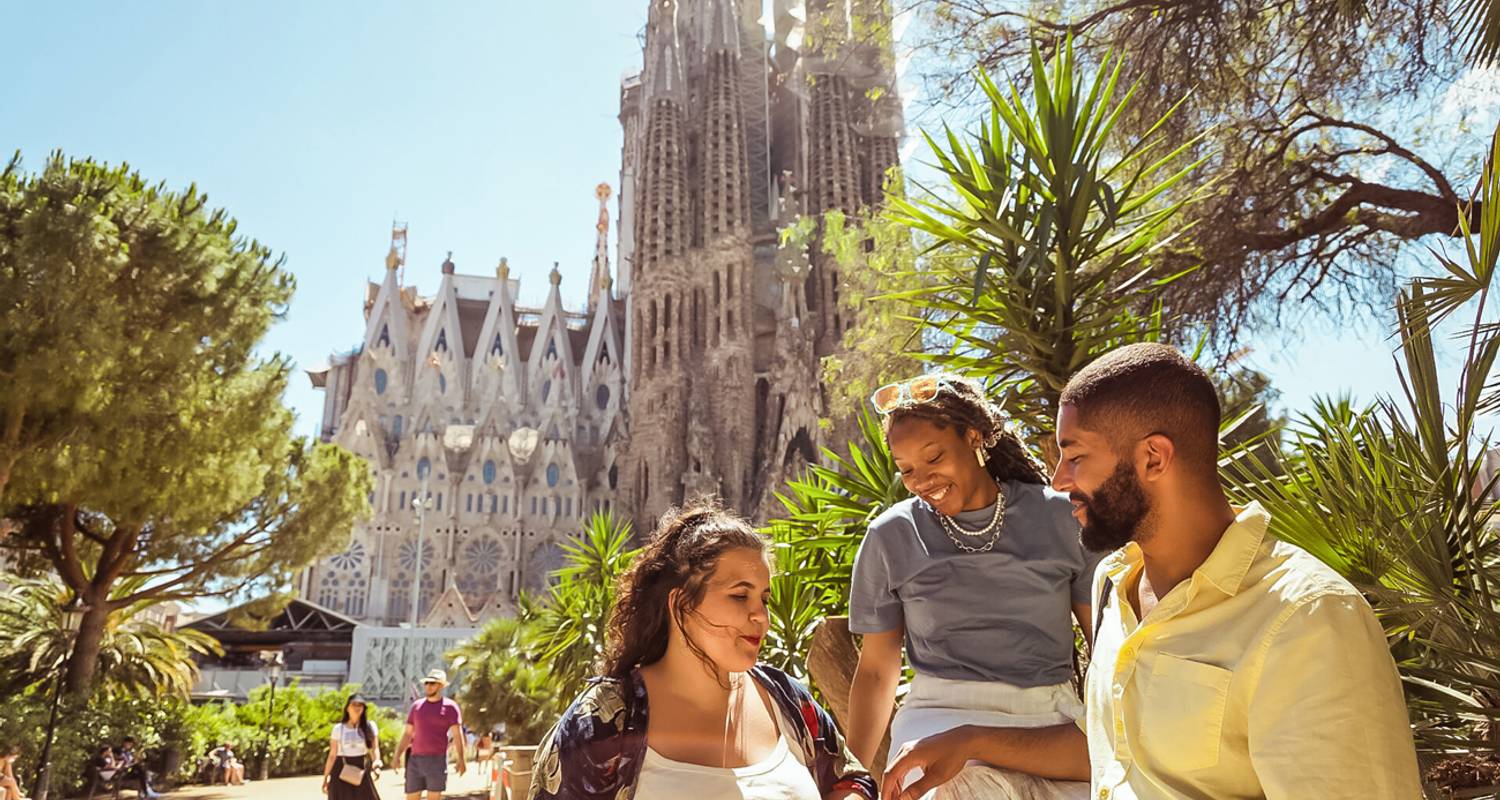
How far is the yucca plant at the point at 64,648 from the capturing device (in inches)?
487

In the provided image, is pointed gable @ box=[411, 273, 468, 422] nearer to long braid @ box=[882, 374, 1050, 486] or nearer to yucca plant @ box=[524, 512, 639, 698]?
yucca plant @ box=[524, 512, 639, 698]

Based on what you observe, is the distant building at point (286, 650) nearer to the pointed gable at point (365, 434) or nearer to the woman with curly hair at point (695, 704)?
the pointed gable at point (365, 434)

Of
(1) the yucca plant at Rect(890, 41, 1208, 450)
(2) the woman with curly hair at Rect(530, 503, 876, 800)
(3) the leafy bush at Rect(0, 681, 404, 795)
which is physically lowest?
(3) the leafy bush at Rect(0, 681, 404, 795)

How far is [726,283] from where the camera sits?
32.2 m

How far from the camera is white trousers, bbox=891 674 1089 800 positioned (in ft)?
5.27

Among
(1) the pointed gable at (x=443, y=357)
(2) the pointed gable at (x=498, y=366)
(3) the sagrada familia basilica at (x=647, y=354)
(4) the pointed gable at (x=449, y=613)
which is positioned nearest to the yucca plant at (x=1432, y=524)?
(3) the sagrada familia basilica at (x=647, y=354)

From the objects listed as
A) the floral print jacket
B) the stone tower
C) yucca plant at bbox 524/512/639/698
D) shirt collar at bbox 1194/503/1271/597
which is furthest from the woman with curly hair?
the stone tower

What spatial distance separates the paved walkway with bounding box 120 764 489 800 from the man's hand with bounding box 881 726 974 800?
33.3 feet

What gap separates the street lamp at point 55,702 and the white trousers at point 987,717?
10354 mm

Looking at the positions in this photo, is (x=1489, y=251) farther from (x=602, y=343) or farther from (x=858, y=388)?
(x=602, y=343)

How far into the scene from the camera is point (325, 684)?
25156mm

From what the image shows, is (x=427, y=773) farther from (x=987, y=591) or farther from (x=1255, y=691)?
(x=1255, y=691)

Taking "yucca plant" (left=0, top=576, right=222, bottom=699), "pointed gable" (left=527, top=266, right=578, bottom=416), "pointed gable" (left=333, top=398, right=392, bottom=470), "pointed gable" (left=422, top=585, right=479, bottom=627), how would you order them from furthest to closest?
"pointed gable" (left=527, top=266, right=578, bottom=416), "pointed gable" (left=333, top=398, right=392, bottom=470), "pointed gable" (left=422, top=585, right=479, bottom=627), "yucca plant" (left=0, top=576, right=222, bottom=699)

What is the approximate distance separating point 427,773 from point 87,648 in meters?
7.50
